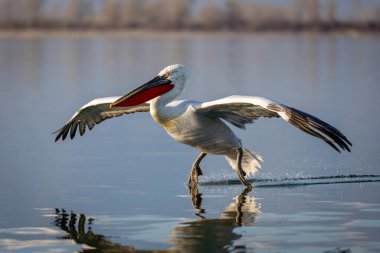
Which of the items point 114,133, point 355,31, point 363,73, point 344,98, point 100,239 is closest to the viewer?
point 100,239

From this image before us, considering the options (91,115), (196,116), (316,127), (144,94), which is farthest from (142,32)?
(316,127)

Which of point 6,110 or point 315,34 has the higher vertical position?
point 315,34

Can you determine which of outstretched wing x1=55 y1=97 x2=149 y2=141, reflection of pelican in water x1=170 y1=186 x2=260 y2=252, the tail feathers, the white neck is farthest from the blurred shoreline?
reflection of pelican in water x1=170 y1=186 x2=260 y2=252

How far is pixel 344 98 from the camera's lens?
15797 mm

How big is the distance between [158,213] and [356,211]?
1.37 metres

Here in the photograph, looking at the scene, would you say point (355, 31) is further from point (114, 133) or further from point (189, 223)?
point (189, 223)

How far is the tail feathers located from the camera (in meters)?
9.47

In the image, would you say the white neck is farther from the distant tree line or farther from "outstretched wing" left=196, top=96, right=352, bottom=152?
the distant tree line

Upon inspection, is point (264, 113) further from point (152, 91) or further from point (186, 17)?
point (186, 17)

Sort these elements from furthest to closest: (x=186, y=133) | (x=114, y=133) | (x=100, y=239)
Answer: (x=114, y=133) < (x=186, y=133) < (x=100, y=239)

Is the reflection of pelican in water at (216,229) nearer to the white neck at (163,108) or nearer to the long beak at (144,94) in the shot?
the white neck at (163,108)

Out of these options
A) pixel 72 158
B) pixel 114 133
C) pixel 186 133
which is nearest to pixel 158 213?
pixel 186 133

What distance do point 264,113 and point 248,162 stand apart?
58cm

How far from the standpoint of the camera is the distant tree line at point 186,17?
49.1 metres
